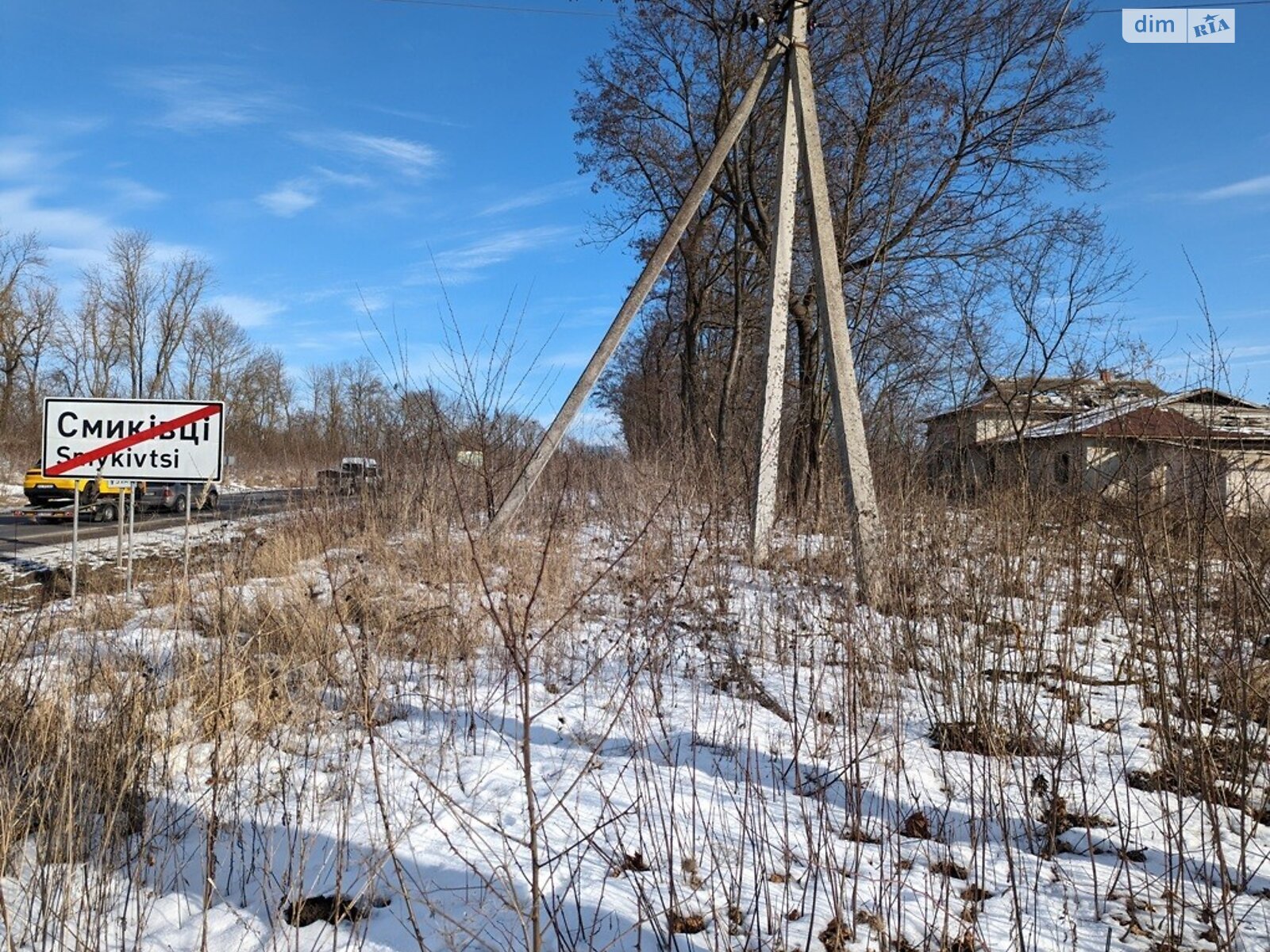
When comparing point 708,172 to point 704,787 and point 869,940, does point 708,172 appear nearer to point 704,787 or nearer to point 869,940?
point 704,787

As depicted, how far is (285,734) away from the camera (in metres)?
3.41

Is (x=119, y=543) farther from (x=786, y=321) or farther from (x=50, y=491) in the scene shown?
(x=50, y=491)

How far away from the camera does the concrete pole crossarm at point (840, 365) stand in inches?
225

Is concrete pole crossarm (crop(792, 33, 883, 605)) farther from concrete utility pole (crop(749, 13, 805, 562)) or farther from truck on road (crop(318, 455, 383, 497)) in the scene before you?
truck on road (crop(318, 455, 383, 497))

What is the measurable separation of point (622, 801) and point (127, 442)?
594 centimetres

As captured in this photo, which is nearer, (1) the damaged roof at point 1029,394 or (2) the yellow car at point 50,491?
(1) the damaged roof at point 1029,394

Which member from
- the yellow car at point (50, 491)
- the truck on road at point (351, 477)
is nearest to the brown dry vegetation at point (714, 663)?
the truck on road at point (351, 477)

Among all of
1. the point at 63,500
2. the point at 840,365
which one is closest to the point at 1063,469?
the point at 840,365

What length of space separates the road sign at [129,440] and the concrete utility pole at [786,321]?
2.63m

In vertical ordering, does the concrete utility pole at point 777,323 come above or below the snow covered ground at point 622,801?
above

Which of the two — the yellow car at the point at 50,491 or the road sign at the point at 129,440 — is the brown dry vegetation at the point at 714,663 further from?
the yellow car at the point at 50,491

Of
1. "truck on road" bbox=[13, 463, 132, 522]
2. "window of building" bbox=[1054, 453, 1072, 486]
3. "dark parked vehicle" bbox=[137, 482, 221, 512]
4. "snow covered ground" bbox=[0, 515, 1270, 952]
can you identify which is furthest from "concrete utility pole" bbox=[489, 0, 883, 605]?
"dark parked vehicle" bbox=[137, 482, 221, 512]

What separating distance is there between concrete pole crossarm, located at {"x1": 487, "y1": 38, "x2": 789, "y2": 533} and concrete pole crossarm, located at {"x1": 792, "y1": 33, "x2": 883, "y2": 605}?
1.54 feet

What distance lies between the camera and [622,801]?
9.45ft
